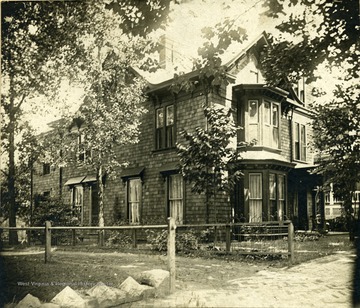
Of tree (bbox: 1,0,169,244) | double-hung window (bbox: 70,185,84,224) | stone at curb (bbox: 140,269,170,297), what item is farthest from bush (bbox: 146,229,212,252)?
double-hung window (bbox: 70,185,84,224)

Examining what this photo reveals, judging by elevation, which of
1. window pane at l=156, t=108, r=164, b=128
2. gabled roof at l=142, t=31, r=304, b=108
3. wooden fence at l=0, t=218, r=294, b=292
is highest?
gabled roof at l=142, t=31, r=304, b=108

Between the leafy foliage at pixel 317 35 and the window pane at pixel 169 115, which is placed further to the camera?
the window pane at pixel 169 115

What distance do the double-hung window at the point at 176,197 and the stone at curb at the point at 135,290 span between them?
5752 millimetres

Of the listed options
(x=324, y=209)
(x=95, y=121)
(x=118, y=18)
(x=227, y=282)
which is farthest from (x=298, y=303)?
(x=95, y=121)

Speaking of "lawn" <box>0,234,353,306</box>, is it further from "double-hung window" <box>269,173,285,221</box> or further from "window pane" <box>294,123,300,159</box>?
"window pane" <box>294,123,300,159</box>

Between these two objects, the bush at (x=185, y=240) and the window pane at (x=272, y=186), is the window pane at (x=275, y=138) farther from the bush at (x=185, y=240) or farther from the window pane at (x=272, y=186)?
the bush at (x=185, y=240)

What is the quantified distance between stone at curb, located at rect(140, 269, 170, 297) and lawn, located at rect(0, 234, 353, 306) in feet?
1.00

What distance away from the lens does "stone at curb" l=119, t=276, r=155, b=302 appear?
14.6 ft

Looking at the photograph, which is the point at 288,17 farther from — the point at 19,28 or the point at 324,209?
the point at 324,209

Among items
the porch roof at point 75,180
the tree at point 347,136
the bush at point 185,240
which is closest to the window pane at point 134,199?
the porch roof at point 75,180

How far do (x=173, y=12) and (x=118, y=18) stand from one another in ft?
3.11

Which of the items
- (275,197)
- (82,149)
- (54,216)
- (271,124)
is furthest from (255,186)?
(54,216)

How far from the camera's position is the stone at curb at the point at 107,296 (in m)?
4.24

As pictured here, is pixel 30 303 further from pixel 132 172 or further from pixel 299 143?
pixel 299 143
